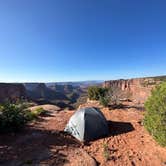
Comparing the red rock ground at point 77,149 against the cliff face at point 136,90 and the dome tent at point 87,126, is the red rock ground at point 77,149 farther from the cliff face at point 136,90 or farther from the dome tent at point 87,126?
the cliff face at point 136,90

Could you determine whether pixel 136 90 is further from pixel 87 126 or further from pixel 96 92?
pixel 87 126

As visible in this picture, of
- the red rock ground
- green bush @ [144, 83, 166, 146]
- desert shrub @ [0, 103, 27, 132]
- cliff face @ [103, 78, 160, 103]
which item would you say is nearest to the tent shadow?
the red rock ground

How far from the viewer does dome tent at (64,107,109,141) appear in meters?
6.21

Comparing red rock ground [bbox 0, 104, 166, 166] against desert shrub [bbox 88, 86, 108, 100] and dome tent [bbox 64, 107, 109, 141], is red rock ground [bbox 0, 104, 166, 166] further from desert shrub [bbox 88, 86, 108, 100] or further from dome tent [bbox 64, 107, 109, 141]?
desert shrub [bbox 88, 86, 108, 100]

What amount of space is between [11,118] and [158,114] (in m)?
5.34

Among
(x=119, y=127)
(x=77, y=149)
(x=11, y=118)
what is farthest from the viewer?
(x=119, y=127)

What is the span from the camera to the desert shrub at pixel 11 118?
20.3 ft

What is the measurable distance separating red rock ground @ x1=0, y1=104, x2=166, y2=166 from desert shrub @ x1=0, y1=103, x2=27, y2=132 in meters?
0.33

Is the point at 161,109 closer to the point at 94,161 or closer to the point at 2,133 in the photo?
the point at 94,161

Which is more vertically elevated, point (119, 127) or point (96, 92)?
point (96, 92)

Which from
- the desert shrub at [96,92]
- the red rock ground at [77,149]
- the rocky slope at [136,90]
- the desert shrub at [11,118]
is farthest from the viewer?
the rocky slope at [136,90]

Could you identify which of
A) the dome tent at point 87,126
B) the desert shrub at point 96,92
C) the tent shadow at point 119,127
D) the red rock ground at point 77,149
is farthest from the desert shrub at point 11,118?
the desert shrub at point 96,92

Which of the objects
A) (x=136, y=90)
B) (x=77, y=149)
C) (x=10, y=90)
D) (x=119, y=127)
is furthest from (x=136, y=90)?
(x=77, y=149)

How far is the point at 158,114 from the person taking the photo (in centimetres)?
473
